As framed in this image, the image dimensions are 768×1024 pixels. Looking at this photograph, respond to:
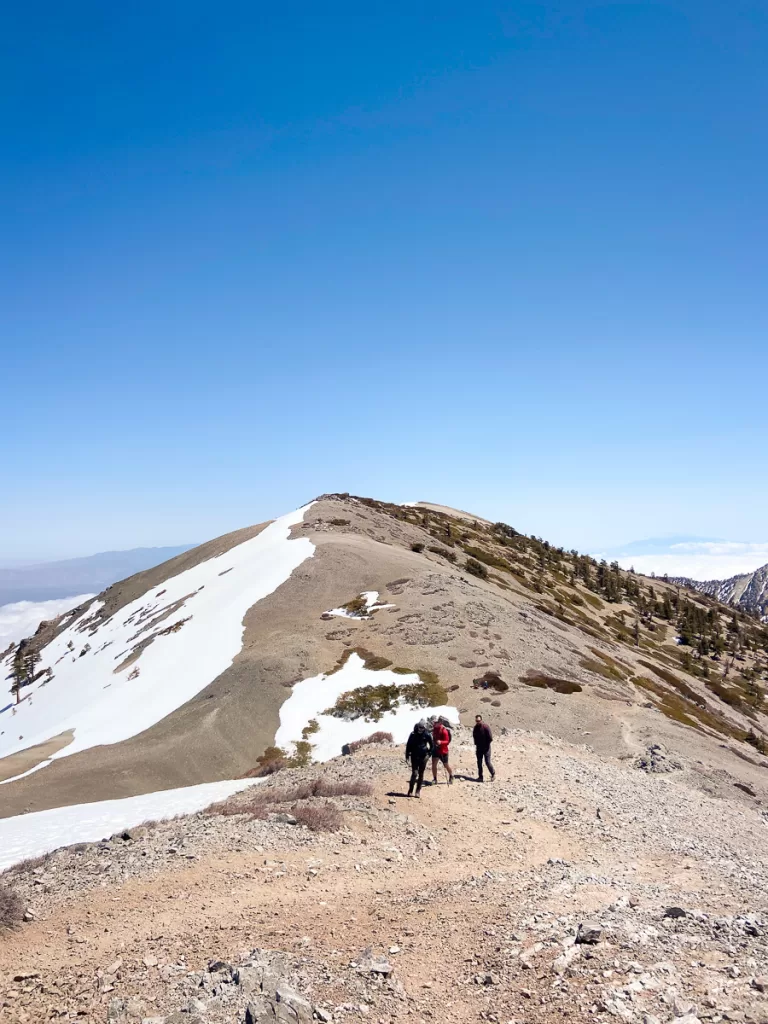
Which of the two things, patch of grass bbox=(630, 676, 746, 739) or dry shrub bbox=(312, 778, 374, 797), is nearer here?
dry shrub bbox=(312, 778, 374, 797)

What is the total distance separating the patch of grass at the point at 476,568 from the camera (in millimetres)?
91000

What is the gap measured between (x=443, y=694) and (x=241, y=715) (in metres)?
13.7

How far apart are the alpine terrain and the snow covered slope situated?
53 centimetres

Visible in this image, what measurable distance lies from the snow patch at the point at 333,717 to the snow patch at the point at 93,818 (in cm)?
729

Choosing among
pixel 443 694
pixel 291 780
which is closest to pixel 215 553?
pixel 443 694

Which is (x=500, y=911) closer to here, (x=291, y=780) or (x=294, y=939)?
(x=294, y=939)

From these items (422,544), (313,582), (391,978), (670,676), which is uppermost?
(422,544)

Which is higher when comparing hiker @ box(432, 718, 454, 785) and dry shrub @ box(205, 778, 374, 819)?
hiker @ box(432, 718, 454, 785)

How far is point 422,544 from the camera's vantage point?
94.1 meters

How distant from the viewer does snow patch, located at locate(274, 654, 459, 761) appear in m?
36.8

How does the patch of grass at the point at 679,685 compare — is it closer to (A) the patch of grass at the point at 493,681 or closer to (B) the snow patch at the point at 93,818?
(A) the patch of grass at the point at 493,681

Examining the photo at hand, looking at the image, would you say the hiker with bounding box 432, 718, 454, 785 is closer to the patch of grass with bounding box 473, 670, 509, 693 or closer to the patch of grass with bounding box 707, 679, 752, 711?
the patch of grass with bounding box 473, 670, 509, 693

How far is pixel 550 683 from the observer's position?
42.1 m

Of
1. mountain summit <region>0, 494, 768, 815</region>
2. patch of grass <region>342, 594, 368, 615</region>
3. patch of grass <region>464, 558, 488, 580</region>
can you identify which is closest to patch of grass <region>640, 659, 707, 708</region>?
mountain summit <region>0, 494, 768, 815</region>
